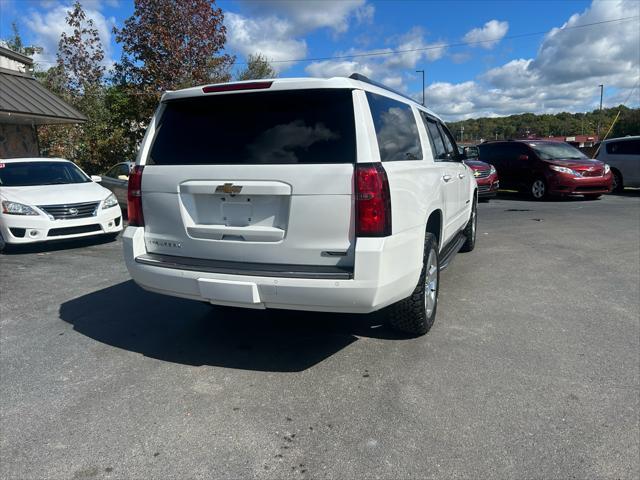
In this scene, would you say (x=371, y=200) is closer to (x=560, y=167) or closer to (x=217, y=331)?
(x=217, y=331)

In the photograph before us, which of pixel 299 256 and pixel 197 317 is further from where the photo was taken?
pixel 197 317

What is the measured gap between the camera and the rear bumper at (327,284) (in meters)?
A: 3.09

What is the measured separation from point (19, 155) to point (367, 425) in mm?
14213

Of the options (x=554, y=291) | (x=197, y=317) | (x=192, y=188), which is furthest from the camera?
(x=554, y=291)

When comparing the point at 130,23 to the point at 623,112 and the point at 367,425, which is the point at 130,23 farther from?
the point at 623,112

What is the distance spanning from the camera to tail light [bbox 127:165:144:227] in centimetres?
377

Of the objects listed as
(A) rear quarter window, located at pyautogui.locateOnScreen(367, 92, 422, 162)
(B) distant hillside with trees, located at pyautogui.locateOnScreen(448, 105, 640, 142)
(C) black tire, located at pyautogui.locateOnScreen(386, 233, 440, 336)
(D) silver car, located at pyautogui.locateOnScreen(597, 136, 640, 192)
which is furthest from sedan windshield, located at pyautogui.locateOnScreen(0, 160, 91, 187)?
(B) distant hillside with trees, located at pyautogui.locateOnScreen(448, 105, 640, 142)

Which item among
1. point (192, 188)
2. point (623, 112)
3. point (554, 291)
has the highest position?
point (623, 112)

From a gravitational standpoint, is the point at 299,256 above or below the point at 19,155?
below

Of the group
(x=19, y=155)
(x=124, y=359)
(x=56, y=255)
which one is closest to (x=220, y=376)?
(x=124, y=359)

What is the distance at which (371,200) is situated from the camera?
3080 millimetres

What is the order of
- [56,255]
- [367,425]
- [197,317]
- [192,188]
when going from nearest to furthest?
1. [367,425]
2. [192,188]
3. [197,317]
4. [56,255]

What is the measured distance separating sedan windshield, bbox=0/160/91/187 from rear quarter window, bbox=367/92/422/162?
7125mm

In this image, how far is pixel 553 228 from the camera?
9547 millimetres
